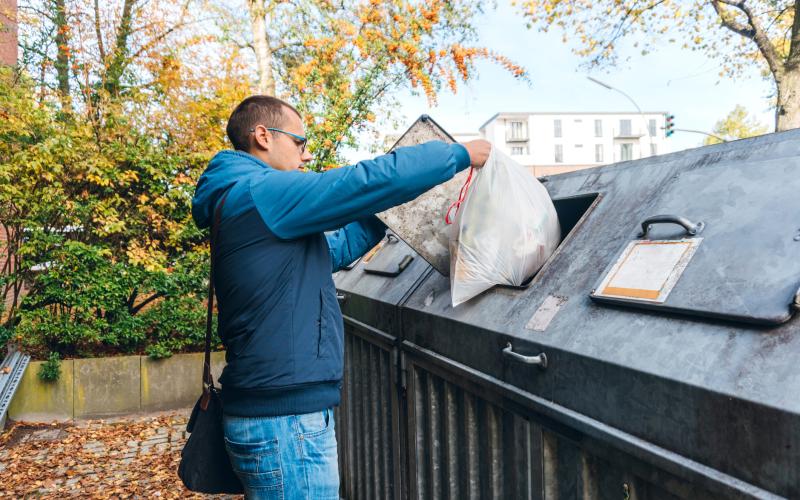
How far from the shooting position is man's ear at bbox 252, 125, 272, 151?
187 cm

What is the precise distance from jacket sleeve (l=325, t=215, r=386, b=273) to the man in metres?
0.49

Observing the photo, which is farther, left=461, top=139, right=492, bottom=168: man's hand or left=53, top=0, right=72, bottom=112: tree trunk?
left=53, top=0, right=72, bottom=112: tree trunk

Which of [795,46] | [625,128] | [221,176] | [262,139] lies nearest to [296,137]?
[262,139]

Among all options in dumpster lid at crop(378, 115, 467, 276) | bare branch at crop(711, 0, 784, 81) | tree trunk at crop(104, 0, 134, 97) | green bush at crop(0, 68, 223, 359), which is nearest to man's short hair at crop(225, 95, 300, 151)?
dumpster lid at crop(378, 115, 467, 276)

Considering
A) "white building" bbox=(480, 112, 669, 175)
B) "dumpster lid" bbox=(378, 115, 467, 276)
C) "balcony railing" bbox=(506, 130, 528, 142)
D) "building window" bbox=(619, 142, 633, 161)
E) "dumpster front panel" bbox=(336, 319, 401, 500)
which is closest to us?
"dumpster lid" bbox=(378, 115, 467, 276)

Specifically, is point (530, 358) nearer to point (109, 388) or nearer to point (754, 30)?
point (109, 388)

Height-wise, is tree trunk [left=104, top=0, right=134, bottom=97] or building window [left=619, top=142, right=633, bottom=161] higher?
building window [left=619, top=142, right=633, bottom=161]

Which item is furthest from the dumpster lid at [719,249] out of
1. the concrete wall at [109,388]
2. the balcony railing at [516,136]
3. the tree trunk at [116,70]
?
the balcony railing at [516,136]

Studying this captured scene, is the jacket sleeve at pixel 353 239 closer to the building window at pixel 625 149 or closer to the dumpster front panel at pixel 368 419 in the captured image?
the dumpster front panel at pixel 368 419

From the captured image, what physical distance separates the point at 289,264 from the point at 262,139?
0.50 m

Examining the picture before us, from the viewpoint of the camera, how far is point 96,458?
170 inches

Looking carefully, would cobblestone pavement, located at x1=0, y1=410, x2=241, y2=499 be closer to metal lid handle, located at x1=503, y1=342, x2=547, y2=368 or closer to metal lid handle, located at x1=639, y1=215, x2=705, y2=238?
metal lid handle, located at x1=503, y1=342, x2=547, y2=368

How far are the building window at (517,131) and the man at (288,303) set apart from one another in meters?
60.5

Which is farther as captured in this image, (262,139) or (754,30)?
(754,30)
